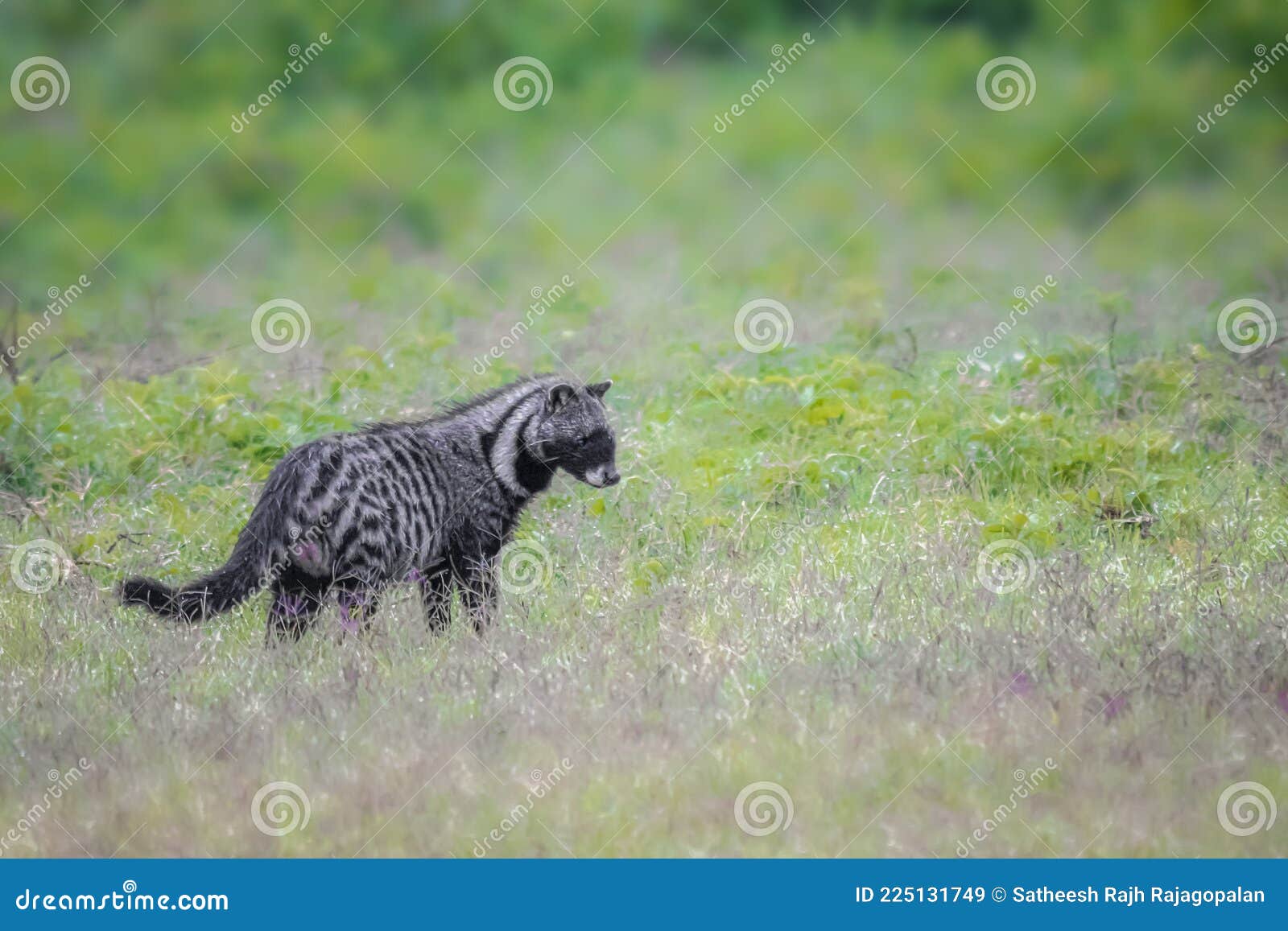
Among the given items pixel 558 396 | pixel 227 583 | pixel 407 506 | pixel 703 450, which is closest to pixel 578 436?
pixel 558 396

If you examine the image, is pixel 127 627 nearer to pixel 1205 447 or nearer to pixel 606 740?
pixel 606 740

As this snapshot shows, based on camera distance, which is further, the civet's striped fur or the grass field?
the civet's striped fur

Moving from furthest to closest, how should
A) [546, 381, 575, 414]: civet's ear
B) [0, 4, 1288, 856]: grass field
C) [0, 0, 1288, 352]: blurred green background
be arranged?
[0, 0, 1288, 352]: blurred green background → [546, 381, 575, 414]: civet's ear → [0, 4, 1288, 856]: grass field

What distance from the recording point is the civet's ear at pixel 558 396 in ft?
25.7

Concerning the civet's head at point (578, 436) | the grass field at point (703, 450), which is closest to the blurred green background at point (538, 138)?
the grass field at point (703, 450)

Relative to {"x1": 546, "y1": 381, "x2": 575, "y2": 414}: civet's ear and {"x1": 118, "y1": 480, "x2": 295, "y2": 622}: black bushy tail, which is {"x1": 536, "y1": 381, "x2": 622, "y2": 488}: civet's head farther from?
{"x1": 118, "y1": 480, "x2": 295, "y2": 622}: black bushy tail

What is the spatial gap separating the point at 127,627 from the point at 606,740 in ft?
8.95

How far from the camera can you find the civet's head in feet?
26.0

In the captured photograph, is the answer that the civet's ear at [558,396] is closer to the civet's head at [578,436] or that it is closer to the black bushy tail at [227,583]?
the civet's head at [578,436]

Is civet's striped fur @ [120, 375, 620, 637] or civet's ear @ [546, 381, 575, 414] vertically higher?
civet's ear @ [546, 381, 575, 414]

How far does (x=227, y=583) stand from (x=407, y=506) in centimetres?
102

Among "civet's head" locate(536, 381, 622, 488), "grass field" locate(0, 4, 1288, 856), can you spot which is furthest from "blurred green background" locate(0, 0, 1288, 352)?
"civet's head" locate(536, 381, 622, 488)

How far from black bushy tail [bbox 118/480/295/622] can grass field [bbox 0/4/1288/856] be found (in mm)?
263

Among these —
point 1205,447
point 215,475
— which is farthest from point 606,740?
point 1205,447
